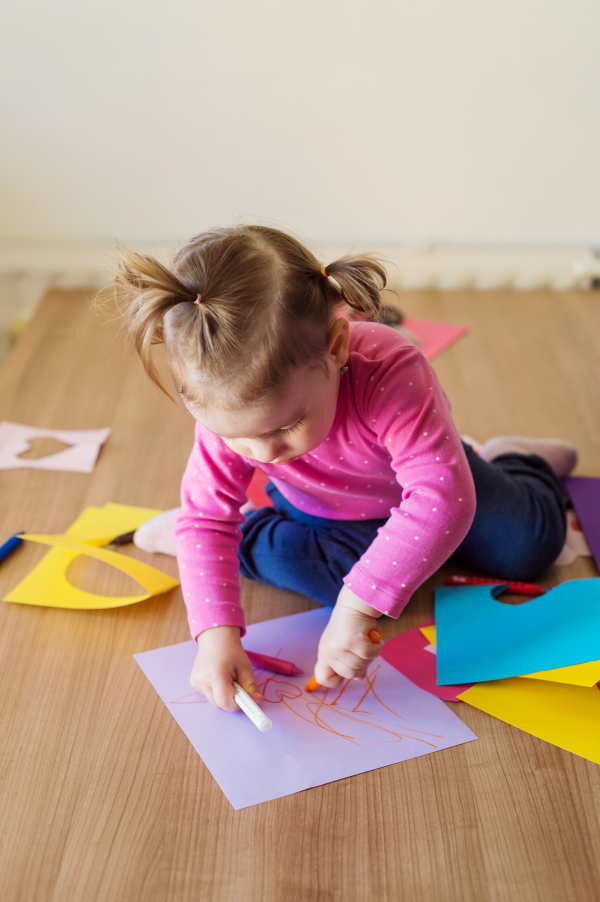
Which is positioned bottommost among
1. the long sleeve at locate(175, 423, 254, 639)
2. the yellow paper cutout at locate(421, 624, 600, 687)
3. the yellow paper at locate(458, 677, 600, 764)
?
the yellow paper at locate(458, 677, 600, 764)

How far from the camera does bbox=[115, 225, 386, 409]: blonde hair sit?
0.53m

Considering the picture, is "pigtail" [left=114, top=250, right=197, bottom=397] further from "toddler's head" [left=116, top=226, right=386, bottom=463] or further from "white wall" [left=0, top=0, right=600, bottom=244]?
"white wall" [left=0, top=0, right=600, bottom=244]

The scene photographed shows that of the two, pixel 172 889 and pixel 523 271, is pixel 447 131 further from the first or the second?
pixel 172 889

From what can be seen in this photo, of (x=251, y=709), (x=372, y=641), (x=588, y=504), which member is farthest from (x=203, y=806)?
(x=588, y=504)

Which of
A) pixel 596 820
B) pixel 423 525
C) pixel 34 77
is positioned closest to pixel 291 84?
pixel 34 77

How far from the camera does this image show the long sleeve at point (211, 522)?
0.69m

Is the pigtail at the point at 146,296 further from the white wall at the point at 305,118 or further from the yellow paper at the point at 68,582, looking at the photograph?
the white wall at the point at 305,118

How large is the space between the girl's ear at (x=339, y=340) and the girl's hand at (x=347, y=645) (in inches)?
8.1

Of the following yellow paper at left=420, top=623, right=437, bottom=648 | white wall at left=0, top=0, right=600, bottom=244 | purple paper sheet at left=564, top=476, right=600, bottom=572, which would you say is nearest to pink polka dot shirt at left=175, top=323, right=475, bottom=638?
yellow paper at left=420, top=623, right=437, bottom=648

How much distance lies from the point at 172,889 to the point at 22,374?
1002 mm

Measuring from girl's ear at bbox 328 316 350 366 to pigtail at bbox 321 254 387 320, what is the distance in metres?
0.02

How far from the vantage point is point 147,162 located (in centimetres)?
148

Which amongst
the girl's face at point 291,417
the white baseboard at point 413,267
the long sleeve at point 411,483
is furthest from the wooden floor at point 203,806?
the white baseboard at point 413,267

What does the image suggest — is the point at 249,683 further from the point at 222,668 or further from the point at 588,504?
the point at 588,504
